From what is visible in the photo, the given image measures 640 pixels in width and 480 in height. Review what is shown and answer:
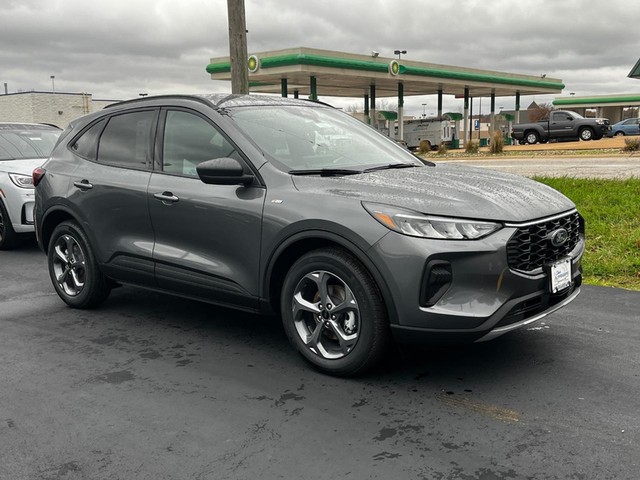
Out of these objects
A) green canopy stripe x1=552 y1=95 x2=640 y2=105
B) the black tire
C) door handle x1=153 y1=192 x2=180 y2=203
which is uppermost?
green canopy stripe x1=552 y1=95 x2=640 y2=105

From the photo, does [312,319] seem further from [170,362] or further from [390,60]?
[390,60]

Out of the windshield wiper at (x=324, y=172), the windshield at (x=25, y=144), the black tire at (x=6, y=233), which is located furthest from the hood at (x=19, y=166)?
the windshield wiper at (x=324, y=172)

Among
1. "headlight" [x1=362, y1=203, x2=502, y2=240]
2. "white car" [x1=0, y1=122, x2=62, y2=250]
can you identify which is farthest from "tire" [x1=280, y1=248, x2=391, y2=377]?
"white car" [x1=0, y1=122, x2=62, y2=250]

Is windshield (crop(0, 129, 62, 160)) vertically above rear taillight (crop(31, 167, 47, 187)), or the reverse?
windshield (crop(0, 129, 62, 160))

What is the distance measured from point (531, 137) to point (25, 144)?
33060 mm

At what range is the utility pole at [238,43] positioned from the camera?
1068 cm

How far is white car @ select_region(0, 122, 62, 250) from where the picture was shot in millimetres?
8867

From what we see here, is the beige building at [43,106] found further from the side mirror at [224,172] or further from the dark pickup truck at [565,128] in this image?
the side mirror at [224,172]

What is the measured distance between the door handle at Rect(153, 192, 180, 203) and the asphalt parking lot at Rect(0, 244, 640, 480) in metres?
1.05

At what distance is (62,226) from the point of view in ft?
19.1

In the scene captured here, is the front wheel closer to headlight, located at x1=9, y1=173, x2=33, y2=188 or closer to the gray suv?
headlight, located at x1=9, y1=173, x2=33, y2=188

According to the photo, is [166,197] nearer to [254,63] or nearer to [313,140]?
[313,140]

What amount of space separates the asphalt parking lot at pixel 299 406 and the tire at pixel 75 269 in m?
0.41

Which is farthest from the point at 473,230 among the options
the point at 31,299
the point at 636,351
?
the point at 31,299
